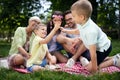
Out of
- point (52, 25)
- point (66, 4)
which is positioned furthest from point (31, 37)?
point (66, 4)

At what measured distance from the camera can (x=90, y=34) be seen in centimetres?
532

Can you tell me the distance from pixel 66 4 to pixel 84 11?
1919 centimetres

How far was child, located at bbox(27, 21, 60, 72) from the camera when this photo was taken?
5786 mm

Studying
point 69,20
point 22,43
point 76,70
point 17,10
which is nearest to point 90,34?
point 76,70

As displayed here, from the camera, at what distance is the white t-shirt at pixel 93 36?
5309 mm

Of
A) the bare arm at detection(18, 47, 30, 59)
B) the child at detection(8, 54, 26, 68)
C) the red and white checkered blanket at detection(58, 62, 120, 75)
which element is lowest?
the red and white checkered blanket at detection(58, 62, 120, 75)

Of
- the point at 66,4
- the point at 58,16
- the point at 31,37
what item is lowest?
the point at 66,4

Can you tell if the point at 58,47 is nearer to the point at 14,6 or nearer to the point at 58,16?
the point at 58,16

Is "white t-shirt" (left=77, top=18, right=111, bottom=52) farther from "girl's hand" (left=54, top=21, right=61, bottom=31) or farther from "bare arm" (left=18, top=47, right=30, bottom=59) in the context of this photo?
"bare arm" (left=18, top=47, right=30, bottom=59)

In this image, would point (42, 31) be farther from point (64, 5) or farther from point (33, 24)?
point (64, 5)

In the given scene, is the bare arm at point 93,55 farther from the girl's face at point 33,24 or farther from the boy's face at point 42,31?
the girl's face at point 33,24

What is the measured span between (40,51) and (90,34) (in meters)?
1.02

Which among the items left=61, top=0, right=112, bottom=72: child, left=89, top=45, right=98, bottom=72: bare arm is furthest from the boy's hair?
left=89, top=45, right=98, bottom=72: bare arm

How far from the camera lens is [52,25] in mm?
6457
